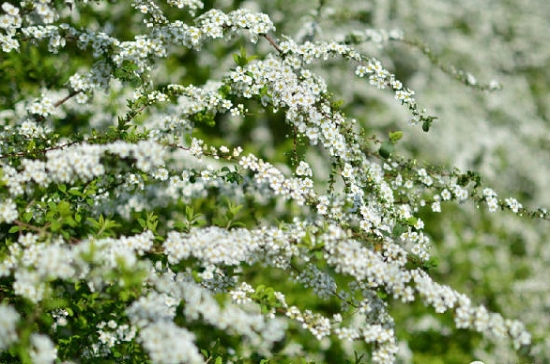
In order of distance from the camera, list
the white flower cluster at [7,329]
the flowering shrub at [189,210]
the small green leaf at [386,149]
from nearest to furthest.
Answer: the white flower cluster at [7,329], the flowering shrub at [189,210], the small green leaf at [386,149]

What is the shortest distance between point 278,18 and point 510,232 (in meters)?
3.60

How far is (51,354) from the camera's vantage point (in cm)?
181

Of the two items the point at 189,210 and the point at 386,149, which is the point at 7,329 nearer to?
the point at 189,210

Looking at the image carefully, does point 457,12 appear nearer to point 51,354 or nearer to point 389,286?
point 389,286

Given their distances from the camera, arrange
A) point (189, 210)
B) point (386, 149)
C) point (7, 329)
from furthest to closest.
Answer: point (386, 149)
point (189, 210)
point (7, 329)

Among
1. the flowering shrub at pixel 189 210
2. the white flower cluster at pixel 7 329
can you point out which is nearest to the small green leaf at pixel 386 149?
the flowering shrub at pixel 189 210

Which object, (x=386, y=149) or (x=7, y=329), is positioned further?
(x=386, y=149)

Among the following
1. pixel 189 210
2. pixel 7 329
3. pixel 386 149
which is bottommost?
pixel 7 329

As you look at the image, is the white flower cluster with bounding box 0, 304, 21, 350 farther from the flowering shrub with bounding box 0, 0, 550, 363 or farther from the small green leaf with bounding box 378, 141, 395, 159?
the small green leaf with bounding box 378, 141, 395, 159

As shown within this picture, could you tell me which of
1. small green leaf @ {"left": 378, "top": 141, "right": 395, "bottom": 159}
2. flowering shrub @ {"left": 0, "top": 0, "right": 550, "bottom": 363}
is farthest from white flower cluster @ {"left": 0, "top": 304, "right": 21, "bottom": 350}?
small green leaf @ {"left": 378, "top": 141, "right": 395, "bottom": 159}

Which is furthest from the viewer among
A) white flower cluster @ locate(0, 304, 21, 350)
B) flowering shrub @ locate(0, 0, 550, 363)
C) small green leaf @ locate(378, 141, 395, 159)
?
small green leaf @ locate(378, 141, 395, 159)

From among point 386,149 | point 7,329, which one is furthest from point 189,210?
point 386,149

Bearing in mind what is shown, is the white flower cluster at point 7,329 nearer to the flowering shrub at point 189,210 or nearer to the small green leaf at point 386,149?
the flowering shrub at point 189,210

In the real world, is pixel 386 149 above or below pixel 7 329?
above
